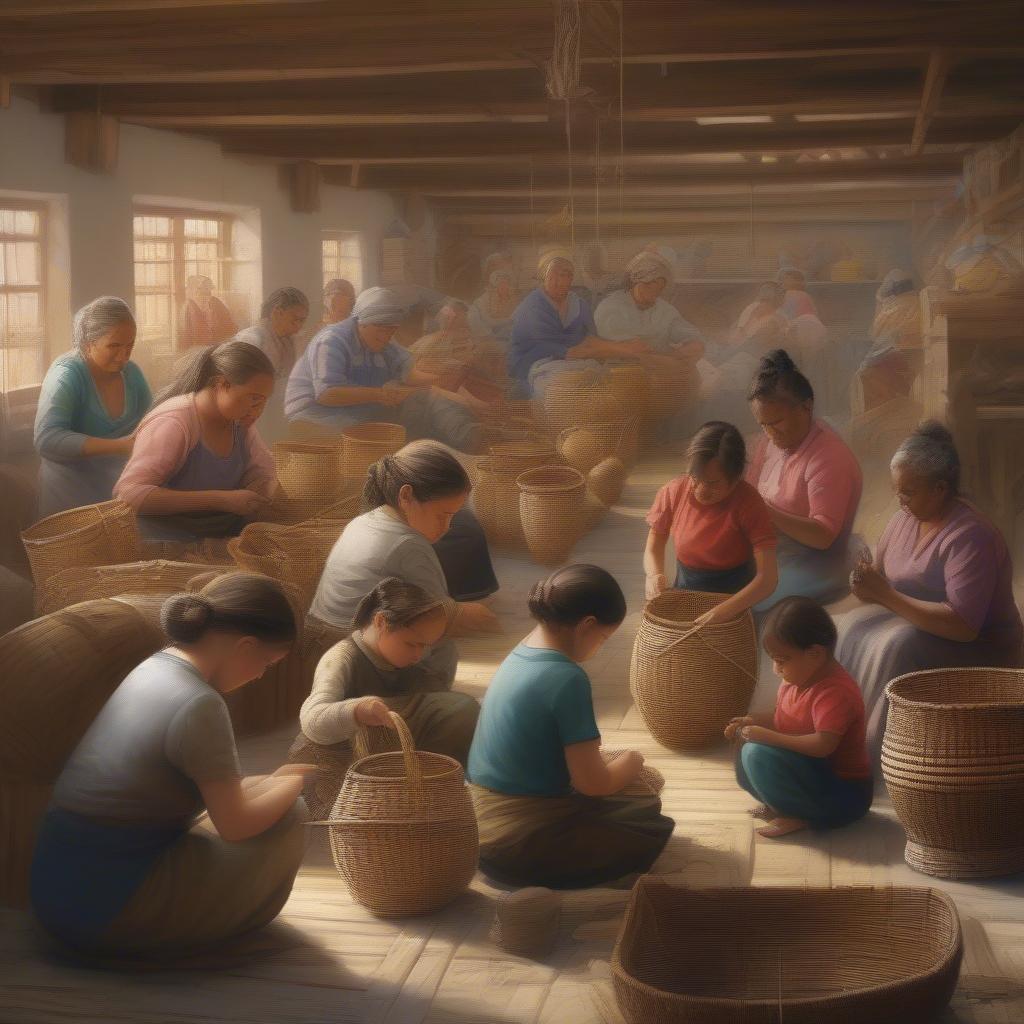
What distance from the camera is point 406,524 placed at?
4418mm

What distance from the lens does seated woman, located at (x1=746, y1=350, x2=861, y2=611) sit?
190 inches

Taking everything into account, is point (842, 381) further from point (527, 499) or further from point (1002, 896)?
point (1002, 896)

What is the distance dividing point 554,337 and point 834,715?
8.44 ft

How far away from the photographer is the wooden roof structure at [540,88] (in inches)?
198

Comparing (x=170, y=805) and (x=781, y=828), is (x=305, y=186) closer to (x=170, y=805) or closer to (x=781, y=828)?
(x=781, y=828)

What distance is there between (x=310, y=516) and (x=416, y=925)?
214 centimetres

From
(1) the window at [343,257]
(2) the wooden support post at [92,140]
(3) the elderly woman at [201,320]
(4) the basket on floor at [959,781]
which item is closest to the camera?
(4) the basket on floor at [959,781]

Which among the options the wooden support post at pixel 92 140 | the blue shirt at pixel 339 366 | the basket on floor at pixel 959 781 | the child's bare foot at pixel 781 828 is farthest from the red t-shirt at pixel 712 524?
the wooden support post at pixel 92 140

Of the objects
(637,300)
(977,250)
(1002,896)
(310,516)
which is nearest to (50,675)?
(310,516)

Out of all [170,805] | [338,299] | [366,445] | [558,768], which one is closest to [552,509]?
[366,445]

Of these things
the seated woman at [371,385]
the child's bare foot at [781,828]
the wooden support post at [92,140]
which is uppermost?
the wooden support post at [92,140]

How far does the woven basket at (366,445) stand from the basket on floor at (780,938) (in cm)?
274

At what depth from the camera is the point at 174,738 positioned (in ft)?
10.3

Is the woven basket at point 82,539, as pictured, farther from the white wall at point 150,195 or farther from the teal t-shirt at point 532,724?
the teal t-shirt at point 532,724
